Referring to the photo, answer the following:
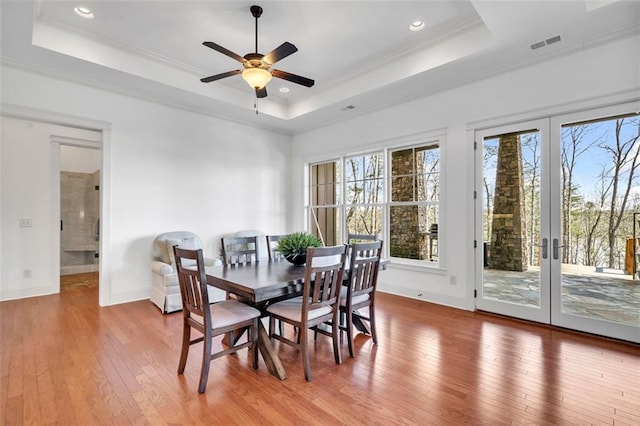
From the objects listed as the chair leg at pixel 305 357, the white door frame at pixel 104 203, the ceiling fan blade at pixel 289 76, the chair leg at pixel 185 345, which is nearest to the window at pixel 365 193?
the ceiling fan blade at pixel 289 76

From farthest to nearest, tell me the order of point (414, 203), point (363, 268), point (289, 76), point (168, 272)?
point (414, 203) < point (168, 272) < point (289, 76) < point (363, 268)

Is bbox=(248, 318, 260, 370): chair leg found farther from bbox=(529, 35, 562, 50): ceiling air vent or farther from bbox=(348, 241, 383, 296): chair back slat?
bbox=(529, 35, 562, 50): ceiling air vent

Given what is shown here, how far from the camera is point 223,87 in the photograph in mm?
4781

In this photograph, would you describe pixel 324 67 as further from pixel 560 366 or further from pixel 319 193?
pixel 560 366

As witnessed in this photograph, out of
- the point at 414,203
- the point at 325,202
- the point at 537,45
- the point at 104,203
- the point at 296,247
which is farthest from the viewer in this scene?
the point at 325,202

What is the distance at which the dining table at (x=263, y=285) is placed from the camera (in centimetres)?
221

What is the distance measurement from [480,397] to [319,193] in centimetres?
467

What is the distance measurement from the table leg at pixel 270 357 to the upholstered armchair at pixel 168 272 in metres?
1.90

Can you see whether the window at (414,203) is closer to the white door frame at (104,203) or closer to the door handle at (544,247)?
the door handle at (544,247)

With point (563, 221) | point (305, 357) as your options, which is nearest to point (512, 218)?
point (563, 221)

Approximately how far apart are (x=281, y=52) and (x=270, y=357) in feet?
8.52

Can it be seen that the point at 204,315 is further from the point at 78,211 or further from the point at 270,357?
the point at 78,211

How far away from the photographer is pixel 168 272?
13.2 feet

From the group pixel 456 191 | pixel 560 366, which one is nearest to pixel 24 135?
pixel 456 191
